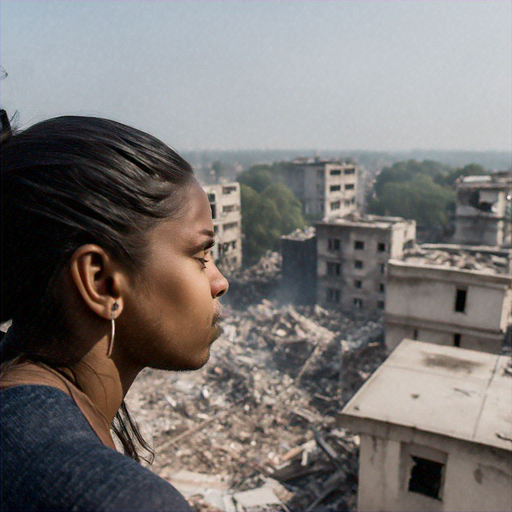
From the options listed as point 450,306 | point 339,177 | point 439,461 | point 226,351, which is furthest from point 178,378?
point 339,177

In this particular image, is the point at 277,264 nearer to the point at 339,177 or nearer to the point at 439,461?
the point at 339,177

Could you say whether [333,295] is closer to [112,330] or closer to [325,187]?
[325,187]

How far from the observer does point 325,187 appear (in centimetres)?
4384

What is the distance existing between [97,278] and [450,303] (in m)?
16.8

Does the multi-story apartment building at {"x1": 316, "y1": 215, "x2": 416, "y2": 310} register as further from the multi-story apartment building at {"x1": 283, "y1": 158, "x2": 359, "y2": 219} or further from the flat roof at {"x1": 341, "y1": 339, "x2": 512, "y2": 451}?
the multi-story apartment building at {"x1": 283, "y1": 158, "x2": 359, "y2": 219}

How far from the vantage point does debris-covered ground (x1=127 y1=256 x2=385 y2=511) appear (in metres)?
11.6

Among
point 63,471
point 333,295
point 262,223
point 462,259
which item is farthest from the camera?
point 262,223

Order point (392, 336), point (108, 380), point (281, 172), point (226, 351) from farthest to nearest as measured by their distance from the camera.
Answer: point (281, 172) < point (226, 351) < point (392, 336) < point (108, 380)

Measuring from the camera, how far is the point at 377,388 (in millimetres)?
9039

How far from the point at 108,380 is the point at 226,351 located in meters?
20.5

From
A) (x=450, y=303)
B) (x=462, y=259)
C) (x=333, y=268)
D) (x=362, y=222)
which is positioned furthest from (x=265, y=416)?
(x=362, y=222)

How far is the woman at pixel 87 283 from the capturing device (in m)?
0.80

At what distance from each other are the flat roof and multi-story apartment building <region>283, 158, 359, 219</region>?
34367 millimetres

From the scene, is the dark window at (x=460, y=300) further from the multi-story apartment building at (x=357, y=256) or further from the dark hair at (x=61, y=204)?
the dark hair at (x=61, y=204)
